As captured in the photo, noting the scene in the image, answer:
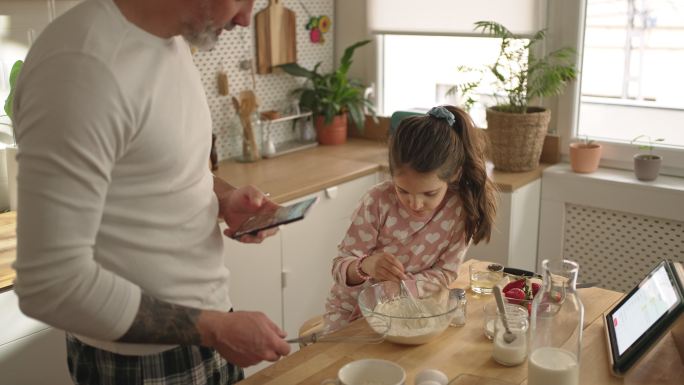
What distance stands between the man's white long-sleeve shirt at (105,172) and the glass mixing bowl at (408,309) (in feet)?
1.38

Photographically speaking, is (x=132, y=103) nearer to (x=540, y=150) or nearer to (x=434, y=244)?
(x=434, y=244)

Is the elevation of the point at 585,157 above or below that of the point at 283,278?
above

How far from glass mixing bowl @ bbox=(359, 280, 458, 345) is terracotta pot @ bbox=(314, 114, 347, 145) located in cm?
191

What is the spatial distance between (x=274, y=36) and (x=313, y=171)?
28.5 inches

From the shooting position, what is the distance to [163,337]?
123cm

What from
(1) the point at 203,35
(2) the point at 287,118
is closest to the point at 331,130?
(2) the point at 287,118

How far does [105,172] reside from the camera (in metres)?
1.11

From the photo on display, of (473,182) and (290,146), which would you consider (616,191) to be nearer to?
(473,182)

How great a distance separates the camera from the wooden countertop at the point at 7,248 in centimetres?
202

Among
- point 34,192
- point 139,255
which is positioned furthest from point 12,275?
point 34,192

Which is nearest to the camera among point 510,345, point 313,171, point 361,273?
point 510,345

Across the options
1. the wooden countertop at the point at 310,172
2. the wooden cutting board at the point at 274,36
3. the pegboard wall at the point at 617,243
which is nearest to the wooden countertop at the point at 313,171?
the wooden countertop at the point at 310,172

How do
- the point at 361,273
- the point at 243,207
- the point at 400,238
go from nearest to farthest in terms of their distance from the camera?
the point at 243,207
the point at 361,273
the point at 400,238

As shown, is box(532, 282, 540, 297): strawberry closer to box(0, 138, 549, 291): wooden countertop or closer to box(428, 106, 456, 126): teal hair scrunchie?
box(428, 106, 456, 126): teal hair scrunchie
